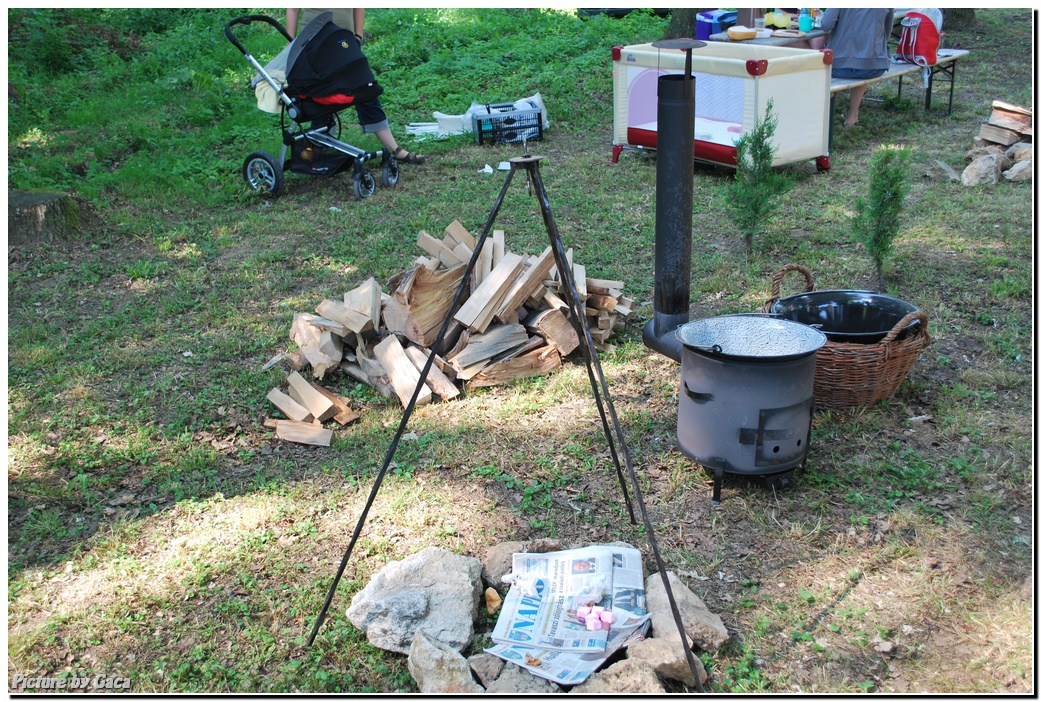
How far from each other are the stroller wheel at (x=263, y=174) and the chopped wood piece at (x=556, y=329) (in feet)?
13.1

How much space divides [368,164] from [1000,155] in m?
5.87

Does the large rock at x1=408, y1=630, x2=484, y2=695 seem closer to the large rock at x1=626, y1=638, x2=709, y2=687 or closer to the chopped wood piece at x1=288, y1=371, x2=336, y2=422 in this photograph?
the large rock at x1=626, y1=638, x2=709, y2=687

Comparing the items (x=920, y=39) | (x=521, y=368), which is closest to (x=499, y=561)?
(x=521, y=368)

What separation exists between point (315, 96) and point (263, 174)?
1007 mm

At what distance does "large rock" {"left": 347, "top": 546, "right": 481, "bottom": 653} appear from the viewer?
2.82 m

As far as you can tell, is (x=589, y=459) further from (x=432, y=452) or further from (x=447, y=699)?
(x=447, y=699)

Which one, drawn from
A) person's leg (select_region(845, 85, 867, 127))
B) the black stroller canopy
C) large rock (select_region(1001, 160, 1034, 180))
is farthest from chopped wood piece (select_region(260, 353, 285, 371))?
person's leg (select_region(845, 85, 867, 127))

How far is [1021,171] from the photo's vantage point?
7051 millimetres

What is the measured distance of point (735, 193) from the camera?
5914mm

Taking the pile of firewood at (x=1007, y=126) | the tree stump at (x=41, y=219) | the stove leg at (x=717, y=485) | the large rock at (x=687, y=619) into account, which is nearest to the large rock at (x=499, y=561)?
the large rock at (x=687, y=619)

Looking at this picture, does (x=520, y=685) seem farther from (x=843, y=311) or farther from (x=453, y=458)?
(x=843, y=311)

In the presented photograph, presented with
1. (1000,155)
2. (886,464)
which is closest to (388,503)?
(886,464)

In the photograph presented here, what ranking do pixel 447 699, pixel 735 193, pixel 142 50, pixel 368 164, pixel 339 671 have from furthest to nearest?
pixel 142 50, pixel 368 164, pixel 735 193, pixel 339 671, pixel 447 699

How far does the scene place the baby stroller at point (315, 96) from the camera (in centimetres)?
690
